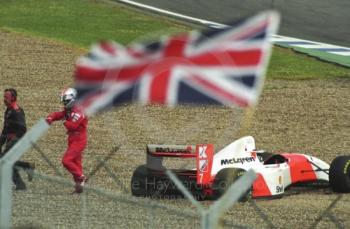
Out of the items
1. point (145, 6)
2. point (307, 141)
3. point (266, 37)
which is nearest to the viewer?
point (266, 37)

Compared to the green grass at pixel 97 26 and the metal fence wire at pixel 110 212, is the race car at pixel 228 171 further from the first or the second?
the green grass at pixel 97 26

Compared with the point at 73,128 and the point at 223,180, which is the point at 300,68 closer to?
the point at 73,128

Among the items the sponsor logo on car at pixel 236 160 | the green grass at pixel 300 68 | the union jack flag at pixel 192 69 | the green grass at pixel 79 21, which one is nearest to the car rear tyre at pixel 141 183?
the sponsor logo on car at pixel 236 160

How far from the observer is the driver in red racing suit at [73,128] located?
14.0 metres

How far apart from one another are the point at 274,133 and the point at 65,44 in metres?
7.41

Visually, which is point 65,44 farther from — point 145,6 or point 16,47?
point 145,6

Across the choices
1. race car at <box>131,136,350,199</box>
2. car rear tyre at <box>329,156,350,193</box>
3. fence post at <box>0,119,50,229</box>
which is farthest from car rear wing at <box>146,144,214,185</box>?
fence post at <box>0,119,50,229</box>

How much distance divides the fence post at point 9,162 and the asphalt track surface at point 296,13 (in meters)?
19.9

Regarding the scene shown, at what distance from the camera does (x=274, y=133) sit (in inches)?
765

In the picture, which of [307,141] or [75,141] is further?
[307,141]

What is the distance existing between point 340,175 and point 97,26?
13566 millimetres

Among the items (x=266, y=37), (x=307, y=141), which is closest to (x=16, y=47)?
(x=307, y=141)

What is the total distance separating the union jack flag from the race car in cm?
528

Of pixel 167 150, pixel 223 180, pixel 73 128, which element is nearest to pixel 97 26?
pixel 73 128
